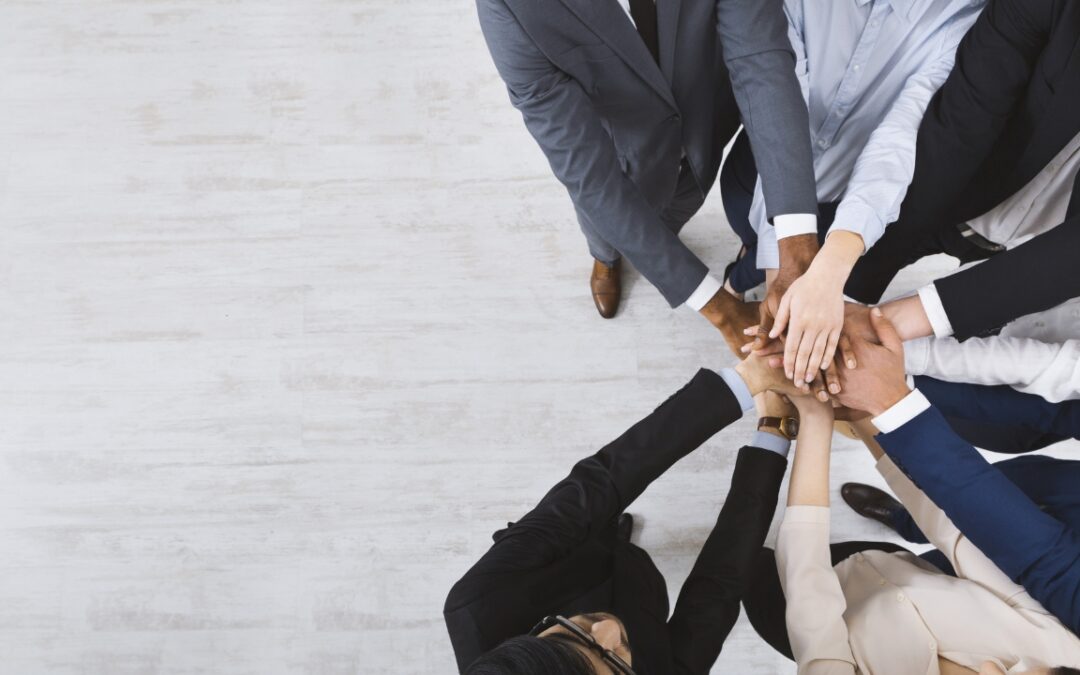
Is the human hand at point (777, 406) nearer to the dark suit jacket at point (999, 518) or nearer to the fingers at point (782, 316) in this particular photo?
the fingers at point (782, 316)

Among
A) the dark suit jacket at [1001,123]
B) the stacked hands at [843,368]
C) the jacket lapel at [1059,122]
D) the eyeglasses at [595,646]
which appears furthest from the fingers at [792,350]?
the eyeglasses at [595,646]

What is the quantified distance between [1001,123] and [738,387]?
0.72 m

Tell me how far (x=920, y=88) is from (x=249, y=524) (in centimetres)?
211

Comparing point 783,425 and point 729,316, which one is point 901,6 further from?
point 783,425

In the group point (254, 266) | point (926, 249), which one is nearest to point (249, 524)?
point (254, 266)

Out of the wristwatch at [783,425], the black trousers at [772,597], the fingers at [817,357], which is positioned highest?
the fingers at [817,357]

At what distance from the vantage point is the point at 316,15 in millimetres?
2879

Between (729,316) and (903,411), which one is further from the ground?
(903,411)

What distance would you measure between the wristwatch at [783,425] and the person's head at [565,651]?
1.91 ft

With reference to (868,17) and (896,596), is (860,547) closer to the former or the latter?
(896,596)

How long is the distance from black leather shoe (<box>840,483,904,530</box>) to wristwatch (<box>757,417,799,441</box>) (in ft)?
2.12

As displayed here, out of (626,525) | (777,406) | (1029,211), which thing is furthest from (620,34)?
(626,525)

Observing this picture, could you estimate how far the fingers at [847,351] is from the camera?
1.56 metres

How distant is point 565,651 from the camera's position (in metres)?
1.13
